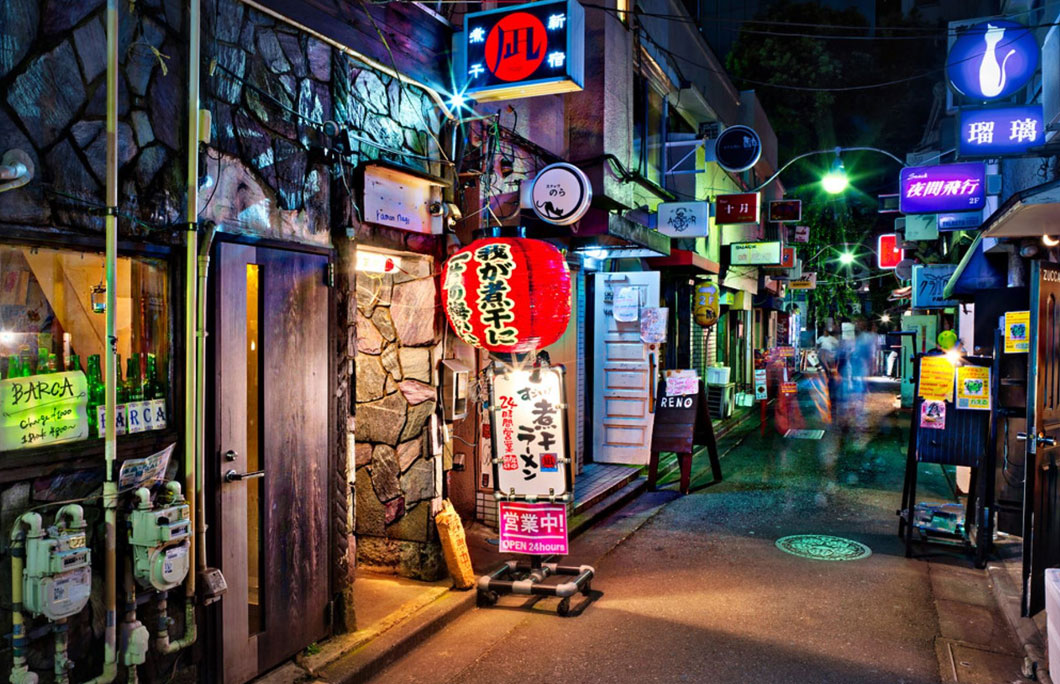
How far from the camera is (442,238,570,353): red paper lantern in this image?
7.00 metres

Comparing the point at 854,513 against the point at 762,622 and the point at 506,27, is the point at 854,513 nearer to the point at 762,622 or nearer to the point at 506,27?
the point at 762,622

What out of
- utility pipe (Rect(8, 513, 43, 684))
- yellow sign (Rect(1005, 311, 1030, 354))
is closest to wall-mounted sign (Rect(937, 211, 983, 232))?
yellow sign (Rect(1005, 311, 1030, 354))

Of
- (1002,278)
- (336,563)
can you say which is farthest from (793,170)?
(336,563)

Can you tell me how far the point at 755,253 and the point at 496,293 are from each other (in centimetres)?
1835

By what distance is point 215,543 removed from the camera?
5.67m

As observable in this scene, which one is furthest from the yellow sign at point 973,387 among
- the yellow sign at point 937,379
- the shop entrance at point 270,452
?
the shop entrance at point 270,452

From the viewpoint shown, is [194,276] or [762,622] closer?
[194,276]

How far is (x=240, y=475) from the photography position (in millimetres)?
5836

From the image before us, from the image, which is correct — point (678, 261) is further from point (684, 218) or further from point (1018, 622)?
point (1018, 622)

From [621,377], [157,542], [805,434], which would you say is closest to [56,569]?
[157,542]

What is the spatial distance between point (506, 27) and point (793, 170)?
3675 centimetres

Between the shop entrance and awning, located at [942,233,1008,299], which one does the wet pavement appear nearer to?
the shop entrance

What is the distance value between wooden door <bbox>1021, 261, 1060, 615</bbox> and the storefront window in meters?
7.63

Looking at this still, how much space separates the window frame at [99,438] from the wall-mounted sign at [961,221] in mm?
14375
